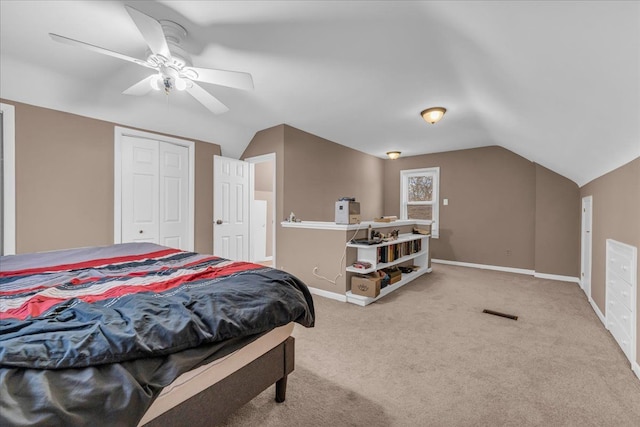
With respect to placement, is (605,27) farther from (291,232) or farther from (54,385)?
(291,232)

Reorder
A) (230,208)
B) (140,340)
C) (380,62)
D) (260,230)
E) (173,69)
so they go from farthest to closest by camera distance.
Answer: (260,230)
(230,208)
(380,62)
(173,69)
(140,340)

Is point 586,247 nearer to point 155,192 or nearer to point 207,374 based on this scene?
point 207,374

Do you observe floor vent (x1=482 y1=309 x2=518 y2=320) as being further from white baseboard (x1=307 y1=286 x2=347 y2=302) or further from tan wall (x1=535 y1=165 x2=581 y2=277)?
tan wall (x1=535 y1=165 x2=581 y2=277)

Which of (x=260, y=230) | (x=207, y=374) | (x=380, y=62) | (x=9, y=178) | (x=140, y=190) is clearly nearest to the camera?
(x=207, y=374)

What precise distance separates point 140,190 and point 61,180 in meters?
0.76

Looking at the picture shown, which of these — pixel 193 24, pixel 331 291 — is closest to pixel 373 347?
pixel 331 291

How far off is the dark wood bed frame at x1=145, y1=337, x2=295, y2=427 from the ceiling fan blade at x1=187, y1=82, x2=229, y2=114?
6.91 ft

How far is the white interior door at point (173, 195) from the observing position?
148 inches

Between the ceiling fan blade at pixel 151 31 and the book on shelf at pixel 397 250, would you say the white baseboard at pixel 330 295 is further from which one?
the ceiling fan blade at pixel 151 31

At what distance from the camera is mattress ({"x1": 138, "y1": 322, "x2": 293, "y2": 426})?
3.20 feet

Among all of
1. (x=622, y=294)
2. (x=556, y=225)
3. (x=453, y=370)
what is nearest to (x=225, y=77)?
(x=453, y=370)

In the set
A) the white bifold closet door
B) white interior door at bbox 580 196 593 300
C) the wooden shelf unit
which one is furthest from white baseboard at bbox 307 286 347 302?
white interior door at bbox 580 196 593 300

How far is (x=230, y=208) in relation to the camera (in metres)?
4.43

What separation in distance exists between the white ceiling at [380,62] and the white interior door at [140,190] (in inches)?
12.6
